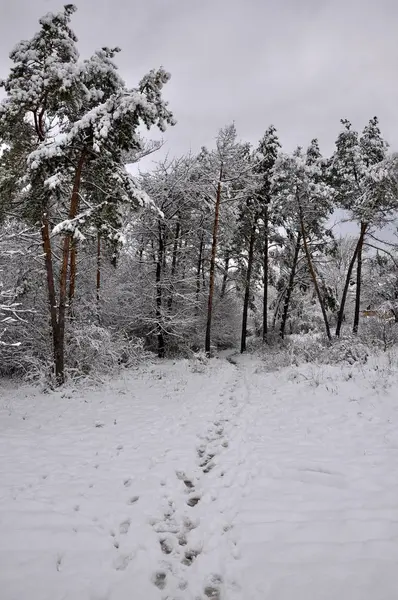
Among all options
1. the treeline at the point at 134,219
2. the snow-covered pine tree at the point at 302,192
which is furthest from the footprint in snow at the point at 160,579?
the snow-covered pine tree at the point at 302,192

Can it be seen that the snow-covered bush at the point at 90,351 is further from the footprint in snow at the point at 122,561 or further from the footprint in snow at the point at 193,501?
the footprint in snow at the point at 122,561

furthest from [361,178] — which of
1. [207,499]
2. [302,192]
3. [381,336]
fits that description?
[207,499]

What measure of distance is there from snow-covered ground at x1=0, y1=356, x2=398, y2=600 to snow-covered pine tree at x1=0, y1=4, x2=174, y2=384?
16.3 ft

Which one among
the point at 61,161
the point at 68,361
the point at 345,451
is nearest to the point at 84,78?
the point at 61,161

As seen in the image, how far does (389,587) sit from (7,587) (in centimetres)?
351

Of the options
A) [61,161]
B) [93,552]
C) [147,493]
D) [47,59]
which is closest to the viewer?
[93,552]

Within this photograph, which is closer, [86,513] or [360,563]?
[360,563]

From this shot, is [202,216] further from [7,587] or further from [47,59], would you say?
[7,587]

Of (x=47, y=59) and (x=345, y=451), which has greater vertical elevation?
(x=47, y=59)

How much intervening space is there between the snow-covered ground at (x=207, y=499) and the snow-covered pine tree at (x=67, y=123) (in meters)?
4.95

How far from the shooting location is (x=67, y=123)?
408 inches

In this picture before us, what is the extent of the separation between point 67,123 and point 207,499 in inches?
446

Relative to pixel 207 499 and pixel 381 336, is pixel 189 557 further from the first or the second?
pixel 381 336

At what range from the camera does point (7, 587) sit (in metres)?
2.98
